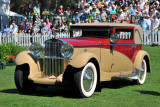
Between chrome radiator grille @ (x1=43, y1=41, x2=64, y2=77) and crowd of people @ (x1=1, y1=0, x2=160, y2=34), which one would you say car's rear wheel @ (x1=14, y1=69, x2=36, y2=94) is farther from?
crowd of people @ (x1=1, y1=0, x2=160, y2=34)

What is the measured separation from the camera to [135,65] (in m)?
10.5

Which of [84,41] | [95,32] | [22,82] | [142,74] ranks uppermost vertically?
[95,32]

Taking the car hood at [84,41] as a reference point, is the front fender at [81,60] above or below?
below

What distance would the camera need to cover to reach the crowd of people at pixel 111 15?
74.5 feet

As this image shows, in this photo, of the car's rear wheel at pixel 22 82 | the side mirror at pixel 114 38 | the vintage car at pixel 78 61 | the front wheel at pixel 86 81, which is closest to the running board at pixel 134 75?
the vintage car at pixel 78 61

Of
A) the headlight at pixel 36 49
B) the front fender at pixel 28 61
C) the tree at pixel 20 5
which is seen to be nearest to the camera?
the front fender at pixel 28 61

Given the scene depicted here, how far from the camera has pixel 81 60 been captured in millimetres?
8062

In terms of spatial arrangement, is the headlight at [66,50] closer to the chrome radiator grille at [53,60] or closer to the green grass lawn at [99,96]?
the chrome radiator grille at [53,60]

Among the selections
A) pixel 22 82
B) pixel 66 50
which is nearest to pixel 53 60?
pixel 66 50

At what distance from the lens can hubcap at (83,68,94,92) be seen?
8.27m

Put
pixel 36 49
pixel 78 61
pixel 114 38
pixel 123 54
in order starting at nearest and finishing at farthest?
pixel 78 61
pixel 36 49
pixel 114 38
pixel 123 54

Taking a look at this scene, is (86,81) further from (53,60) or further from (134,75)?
(134,75)

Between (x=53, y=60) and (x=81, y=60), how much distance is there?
0.78 meters

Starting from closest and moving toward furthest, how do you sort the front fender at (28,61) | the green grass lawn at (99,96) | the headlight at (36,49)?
the green grass lawn at (99,96) → the front fender at (28,61) → the headlight at (36,49)
